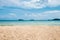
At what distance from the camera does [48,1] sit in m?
2.10

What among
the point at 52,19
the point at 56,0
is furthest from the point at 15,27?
the point at 56,0

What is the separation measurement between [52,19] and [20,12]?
44 centimetres

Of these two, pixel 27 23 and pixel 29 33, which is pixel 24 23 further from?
pixel 29 33

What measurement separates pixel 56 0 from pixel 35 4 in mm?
285

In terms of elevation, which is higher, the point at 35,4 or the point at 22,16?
the point at 35,4

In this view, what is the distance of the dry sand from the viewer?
6.72 feet

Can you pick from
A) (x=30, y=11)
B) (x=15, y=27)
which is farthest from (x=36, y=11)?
(x=15, y=27)

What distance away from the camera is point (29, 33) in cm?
207

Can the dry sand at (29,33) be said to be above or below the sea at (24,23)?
below

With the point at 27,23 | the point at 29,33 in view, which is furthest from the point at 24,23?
the point at 29,33

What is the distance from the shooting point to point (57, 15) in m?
2.07

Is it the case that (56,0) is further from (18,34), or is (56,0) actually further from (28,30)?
(18,34)

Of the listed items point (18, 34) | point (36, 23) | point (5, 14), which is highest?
point (5, 14)

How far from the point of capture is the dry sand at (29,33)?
6.72 feet
